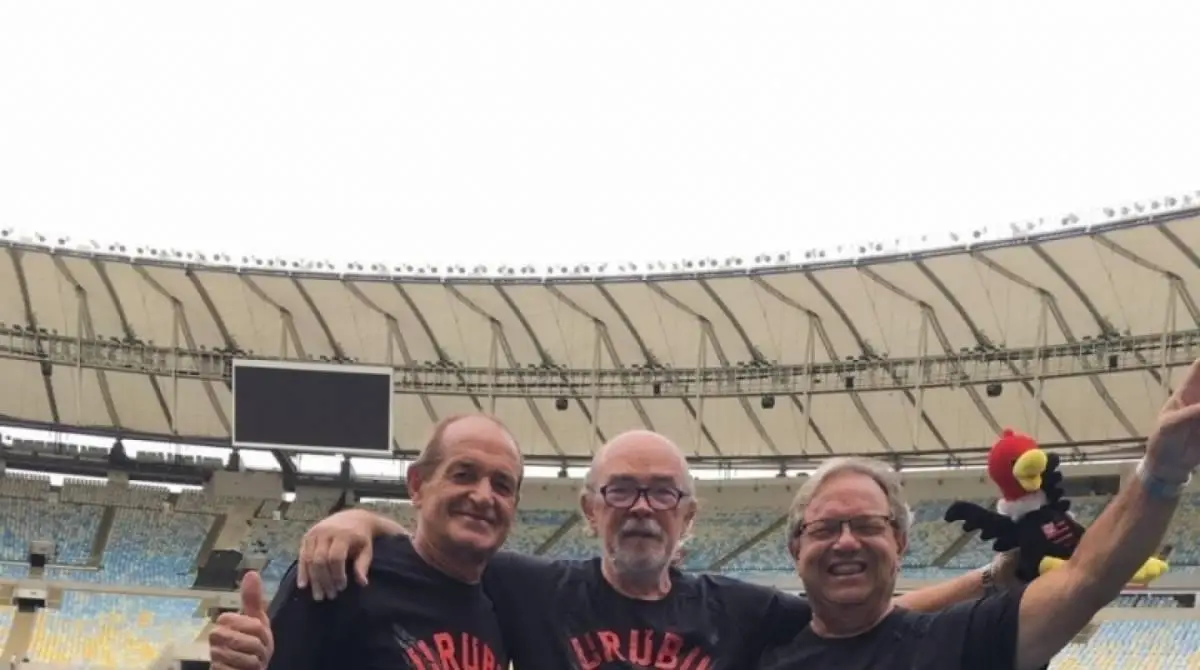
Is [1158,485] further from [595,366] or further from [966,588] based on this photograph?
[595,366]

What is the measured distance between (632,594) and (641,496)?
334 millimetres

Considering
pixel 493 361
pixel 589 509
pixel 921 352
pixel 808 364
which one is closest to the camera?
pixel 589 509

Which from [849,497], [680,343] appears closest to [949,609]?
[849,497]

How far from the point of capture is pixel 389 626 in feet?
11.3

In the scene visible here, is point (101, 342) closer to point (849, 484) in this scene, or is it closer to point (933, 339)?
point (933, 339)

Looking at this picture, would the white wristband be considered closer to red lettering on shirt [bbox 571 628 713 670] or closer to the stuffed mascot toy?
the stuffed mascot toy

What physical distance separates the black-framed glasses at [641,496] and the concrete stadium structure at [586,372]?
2078 cm

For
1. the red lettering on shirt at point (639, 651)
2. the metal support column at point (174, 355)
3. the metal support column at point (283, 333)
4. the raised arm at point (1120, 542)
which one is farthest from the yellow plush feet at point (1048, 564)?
the metal support column at point (174, 355)

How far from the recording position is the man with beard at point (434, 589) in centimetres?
340

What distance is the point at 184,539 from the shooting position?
2916cm

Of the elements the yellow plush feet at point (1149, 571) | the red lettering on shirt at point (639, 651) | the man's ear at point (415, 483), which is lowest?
the red lettering on shirt at point (639, 651)

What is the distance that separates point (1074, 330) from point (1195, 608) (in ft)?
20.6

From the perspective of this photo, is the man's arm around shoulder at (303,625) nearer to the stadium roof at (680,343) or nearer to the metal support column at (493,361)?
the stadium roof at (680,343)

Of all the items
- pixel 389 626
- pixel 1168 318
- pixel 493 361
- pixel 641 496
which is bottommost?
pixel 389 626
